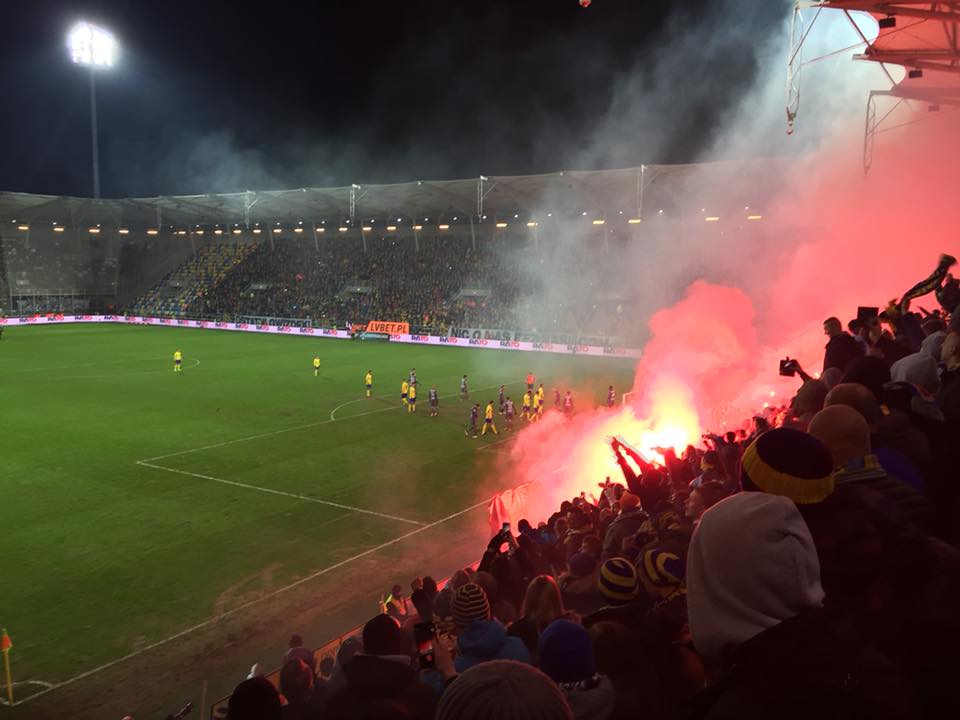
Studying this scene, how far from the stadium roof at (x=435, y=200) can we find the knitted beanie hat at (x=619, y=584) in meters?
25.7

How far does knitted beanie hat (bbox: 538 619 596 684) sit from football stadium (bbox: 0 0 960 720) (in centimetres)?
1

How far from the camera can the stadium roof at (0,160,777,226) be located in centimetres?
4234

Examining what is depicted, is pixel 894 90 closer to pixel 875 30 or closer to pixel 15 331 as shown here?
pixel 875 30

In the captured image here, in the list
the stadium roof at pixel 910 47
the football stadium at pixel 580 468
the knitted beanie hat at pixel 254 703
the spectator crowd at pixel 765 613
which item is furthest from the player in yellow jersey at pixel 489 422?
the knitted beanie hat at pixel 254 703

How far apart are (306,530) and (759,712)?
1347cm

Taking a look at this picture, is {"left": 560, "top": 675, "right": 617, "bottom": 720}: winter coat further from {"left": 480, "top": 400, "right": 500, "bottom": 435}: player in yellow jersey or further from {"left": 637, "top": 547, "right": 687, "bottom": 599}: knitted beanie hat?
{"left": 480, "top": 400, "right": 500, "bottom": 435}: player in yellow jersey

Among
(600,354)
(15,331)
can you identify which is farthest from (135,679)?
(15,331)

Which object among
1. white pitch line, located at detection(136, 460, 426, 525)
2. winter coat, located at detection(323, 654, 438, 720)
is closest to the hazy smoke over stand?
white pitch line, located at detection(136, 460, 426, 525)

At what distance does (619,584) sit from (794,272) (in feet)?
66.6

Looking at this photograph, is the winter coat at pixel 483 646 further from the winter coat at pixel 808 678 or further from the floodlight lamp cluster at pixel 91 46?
the floodlight lamp cluster at pixel 91 46

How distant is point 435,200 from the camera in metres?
54.8

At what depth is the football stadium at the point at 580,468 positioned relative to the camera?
7.89ft

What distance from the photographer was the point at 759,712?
181 cm

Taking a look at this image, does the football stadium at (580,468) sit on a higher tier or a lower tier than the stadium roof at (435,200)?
lower
